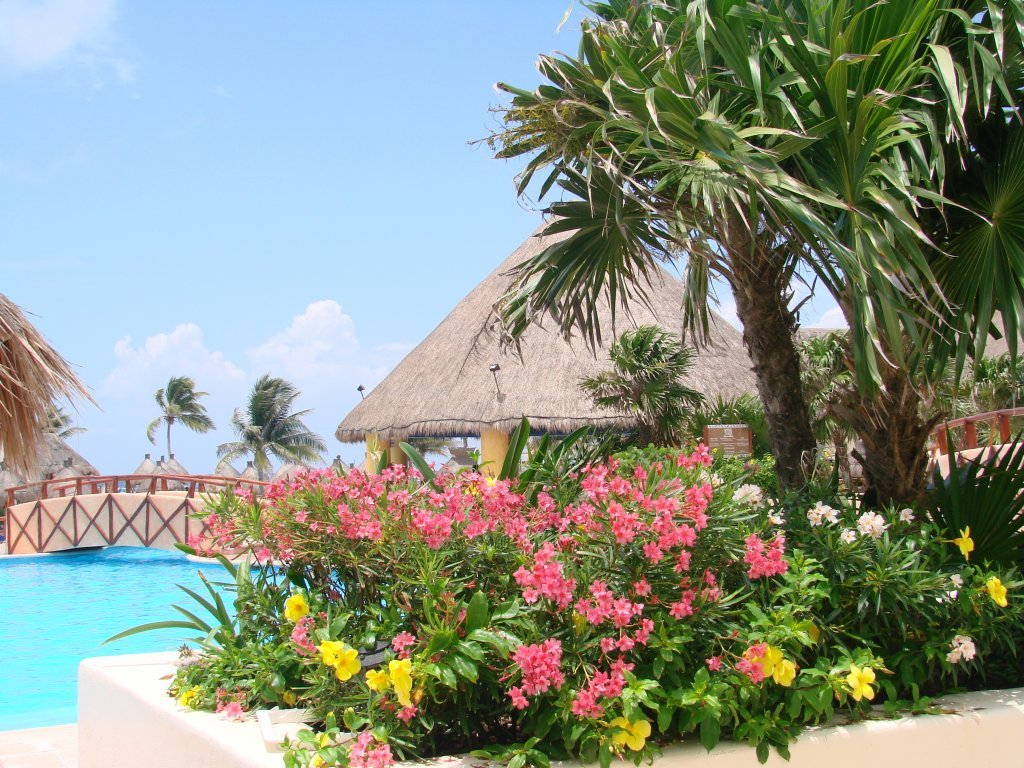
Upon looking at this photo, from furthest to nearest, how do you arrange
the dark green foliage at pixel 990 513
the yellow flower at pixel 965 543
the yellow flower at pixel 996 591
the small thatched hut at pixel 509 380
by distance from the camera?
the small thatched hut at pixel 509 380, the dark green foliage at pixel 990 513, the yellow flower at pixel 965 543, the yellow flower at pixel 996 591

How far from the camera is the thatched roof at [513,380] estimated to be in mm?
16781

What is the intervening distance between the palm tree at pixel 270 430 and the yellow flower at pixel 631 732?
39.6m

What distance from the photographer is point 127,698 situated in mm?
3566

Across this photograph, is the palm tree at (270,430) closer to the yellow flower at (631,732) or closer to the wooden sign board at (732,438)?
the wooden sign board at (732,438)

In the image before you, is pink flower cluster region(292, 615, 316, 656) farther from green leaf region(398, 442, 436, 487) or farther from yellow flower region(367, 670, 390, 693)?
green leaf region(398, 442, 436, 487)

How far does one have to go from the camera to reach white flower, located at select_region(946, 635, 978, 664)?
3.23 meters

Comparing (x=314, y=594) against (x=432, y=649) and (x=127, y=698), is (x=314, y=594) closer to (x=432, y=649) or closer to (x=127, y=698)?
(x=432, y=649)

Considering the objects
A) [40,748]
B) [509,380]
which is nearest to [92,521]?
[509,380]

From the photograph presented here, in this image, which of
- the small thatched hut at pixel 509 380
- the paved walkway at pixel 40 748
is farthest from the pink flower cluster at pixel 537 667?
the small thatched hut at pixel 509 380

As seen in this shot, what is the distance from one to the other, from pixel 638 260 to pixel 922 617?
8.61 ft

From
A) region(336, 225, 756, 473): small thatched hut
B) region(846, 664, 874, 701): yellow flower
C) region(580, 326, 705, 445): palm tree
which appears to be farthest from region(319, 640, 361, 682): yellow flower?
region(336, 225, 756, 473): small thatched hut

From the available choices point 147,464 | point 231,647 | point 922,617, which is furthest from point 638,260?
point 147,464

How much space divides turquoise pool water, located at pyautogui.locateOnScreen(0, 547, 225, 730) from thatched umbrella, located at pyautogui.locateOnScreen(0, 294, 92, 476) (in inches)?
63.5

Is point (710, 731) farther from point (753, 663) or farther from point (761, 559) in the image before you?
point (761, 559)
